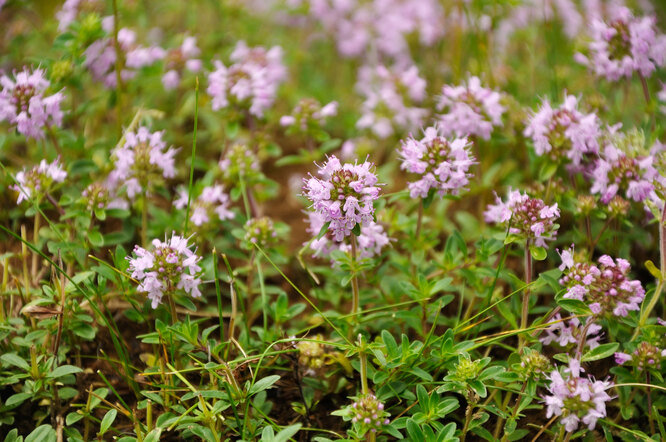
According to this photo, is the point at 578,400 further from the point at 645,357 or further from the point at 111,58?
the point at 111,58

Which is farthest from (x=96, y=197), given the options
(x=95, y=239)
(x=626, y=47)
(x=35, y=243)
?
(x=626, y=47)

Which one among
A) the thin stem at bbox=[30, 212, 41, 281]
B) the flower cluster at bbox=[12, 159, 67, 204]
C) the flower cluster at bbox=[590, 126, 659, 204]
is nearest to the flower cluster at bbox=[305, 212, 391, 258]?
the flower cluster at bbox=[590, 126, 659, 204]

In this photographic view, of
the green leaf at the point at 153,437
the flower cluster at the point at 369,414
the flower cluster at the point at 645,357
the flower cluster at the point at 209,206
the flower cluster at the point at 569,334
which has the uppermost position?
the flower cluster at the point at 209,206

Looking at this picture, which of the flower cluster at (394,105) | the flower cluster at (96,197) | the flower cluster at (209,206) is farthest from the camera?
the flower cluster at (394,105)

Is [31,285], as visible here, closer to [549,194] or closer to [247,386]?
[247,386]

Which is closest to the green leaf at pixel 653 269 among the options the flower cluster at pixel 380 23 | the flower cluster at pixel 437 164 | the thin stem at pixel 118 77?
the flower cluster at pixel 437 164

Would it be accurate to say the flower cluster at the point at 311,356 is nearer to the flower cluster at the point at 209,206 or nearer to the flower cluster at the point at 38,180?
the flower cluster at the point at 209,206
